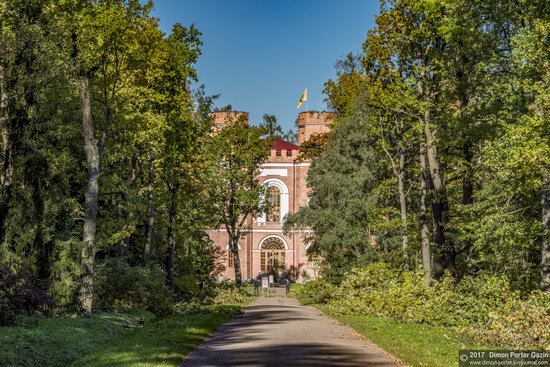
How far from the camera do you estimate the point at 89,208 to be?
71.4ft

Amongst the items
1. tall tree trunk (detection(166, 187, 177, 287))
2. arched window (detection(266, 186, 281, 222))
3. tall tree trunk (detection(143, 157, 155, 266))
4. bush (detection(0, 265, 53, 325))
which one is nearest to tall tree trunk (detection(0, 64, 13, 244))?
bush (detection(0, 265, 53, 325))

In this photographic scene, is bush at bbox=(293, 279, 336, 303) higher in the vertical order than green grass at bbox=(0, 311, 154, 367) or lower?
higher

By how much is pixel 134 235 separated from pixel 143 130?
843 cm

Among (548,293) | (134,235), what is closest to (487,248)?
(548,293)

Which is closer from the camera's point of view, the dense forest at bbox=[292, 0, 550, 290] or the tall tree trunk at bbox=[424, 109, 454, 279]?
the dense forest at bbox=[292, 0, 550, 290]

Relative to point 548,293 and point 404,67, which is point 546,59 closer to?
point 548,293

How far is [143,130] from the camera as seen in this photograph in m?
27.7

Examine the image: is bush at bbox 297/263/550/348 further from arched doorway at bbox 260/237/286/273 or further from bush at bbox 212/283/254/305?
arched doorway at bbox 260/237/286/273

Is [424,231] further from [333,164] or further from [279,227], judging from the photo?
[279,227]

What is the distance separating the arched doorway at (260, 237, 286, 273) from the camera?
65.4 metres

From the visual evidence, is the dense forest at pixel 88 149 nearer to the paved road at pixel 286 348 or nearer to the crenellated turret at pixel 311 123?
the paved road at pixel 286 348

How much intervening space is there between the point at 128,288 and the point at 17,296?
909cm

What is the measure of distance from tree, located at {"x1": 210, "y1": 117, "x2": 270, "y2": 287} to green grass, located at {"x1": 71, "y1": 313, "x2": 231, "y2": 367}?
83.3 ft

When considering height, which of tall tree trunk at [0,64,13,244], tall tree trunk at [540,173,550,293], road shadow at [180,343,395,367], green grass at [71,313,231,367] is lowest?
road shadow at [180,343,395,367]
